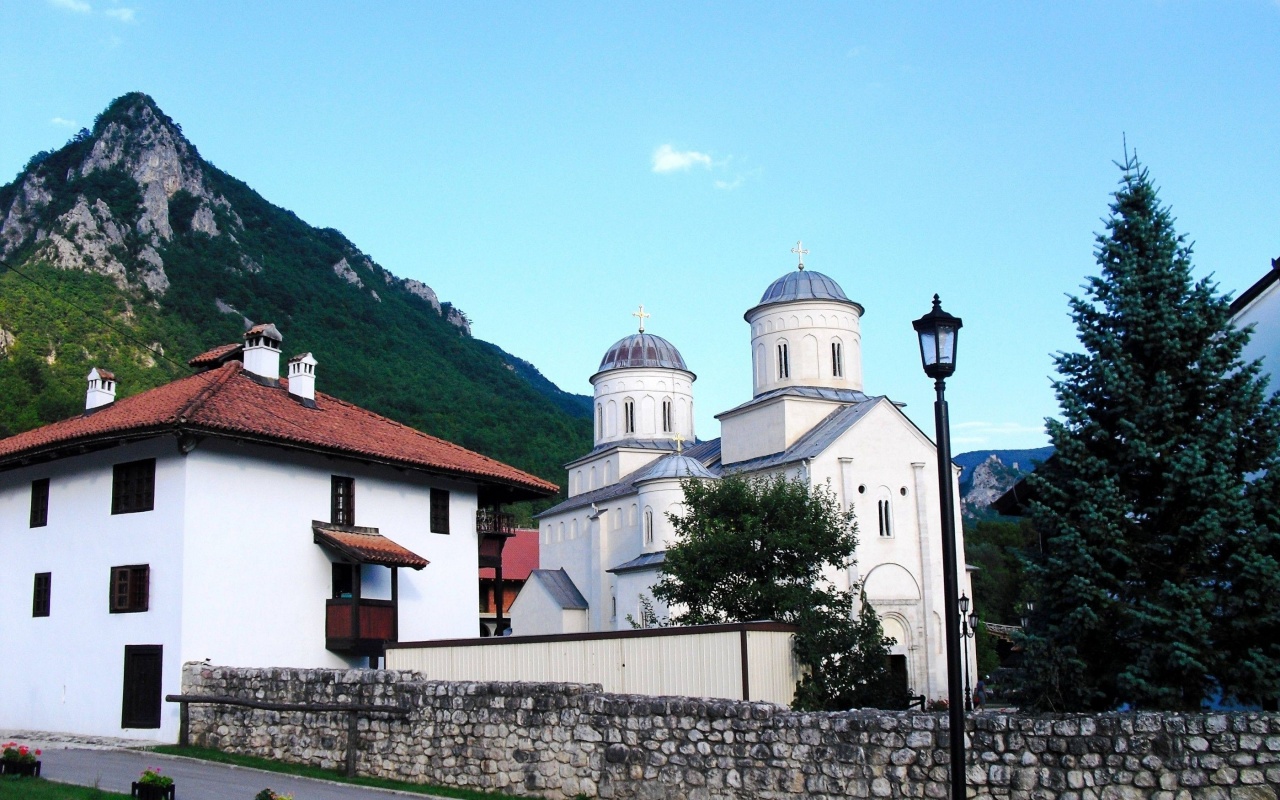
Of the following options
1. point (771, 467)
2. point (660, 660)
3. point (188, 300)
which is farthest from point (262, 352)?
A: point (188, 300)

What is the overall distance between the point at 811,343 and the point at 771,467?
5830 mm

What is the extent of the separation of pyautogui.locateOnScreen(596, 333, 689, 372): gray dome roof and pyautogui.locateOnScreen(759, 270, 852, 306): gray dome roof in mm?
10112

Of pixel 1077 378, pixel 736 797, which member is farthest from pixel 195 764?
pixel 1077 378

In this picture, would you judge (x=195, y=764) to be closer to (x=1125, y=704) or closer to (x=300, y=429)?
(x=300, y=429)

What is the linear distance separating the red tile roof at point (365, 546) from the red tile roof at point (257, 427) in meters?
1.44

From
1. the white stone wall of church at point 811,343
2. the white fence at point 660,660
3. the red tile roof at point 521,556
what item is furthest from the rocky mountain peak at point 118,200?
the white fence at point 660,660

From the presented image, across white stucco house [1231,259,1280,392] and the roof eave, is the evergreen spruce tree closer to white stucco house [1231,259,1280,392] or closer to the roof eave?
white stucco house [1231,259,1280,392]

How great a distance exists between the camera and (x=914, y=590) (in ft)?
126

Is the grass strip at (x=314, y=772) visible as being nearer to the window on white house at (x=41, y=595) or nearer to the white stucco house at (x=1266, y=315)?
the window on white house at (x=41, y=595)

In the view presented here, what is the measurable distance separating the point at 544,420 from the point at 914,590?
42488 mm

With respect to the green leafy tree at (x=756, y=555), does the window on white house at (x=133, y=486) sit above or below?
above

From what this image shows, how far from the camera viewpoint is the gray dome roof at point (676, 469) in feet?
136

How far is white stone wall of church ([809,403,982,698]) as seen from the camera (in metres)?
37.8

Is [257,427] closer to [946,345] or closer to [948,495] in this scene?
[946,345]
